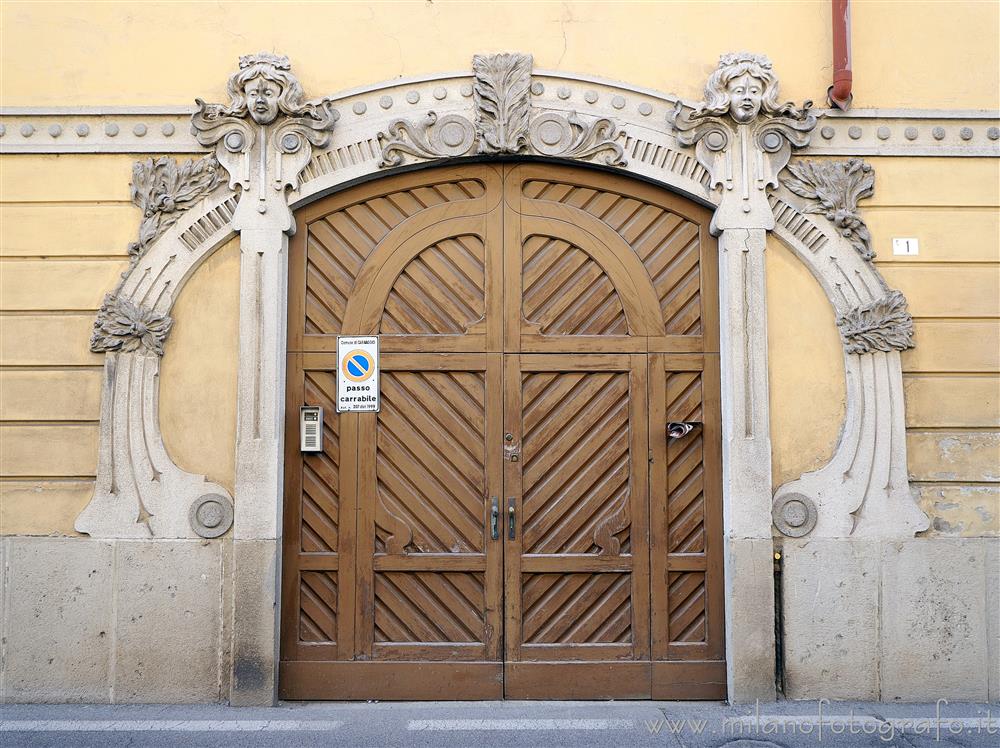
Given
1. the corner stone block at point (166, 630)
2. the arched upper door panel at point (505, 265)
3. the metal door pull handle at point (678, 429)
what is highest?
the arched upper door panel at point (505, 265)

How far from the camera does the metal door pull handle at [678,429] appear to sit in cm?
589

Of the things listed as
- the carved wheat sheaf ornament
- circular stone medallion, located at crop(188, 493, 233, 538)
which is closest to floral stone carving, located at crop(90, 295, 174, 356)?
circular stone medallion, located at crop(188, 493, 233, 538)

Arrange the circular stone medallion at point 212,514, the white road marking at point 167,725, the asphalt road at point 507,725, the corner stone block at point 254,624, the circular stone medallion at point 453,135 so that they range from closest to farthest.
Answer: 1. the asphalt road at point 507,725
2. the white road marking at point 167,725
3. the corner stone block at point 254,624
4. the circular stone medallion at point 212,514
5. the circular stone medallion at point 453,135

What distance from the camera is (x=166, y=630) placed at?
18.6 feet

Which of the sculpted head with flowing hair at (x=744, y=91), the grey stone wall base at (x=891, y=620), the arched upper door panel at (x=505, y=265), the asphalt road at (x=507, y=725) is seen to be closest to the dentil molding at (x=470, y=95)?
the sculpted head with flowing hair at (x=744, y=91)

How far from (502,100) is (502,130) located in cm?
19

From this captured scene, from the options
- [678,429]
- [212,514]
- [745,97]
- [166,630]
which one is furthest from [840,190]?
[166,630]

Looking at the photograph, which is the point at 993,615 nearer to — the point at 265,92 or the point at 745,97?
the point at 745,97

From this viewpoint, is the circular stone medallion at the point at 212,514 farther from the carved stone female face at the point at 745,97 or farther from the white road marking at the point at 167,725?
the carved stone female face at the point at 745,97

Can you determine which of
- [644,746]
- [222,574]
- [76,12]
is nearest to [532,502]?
[644,746]

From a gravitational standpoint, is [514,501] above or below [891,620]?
above

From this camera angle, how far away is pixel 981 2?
6102 mm

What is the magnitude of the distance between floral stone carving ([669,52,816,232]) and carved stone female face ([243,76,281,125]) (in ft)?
8.40

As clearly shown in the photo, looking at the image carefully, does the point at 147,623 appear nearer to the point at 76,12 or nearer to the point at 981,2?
the point at 76,12
